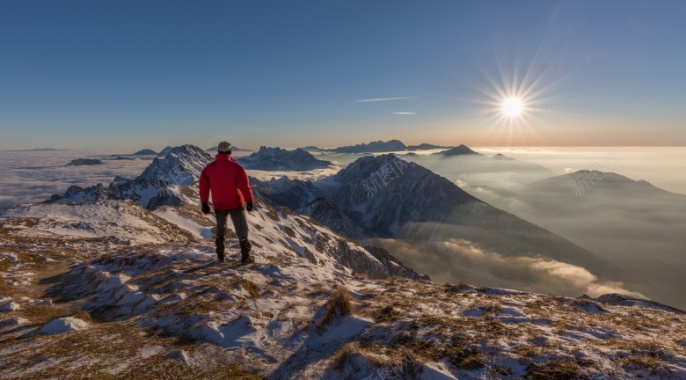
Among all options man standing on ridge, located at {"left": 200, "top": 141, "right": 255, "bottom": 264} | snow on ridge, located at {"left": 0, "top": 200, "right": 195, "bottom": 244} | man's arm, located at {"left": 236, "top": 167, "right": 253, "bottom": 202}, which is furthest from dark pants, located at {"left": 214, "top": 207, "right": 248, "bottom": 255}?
snow on ridge, located at {"left": 0, "top": 200, "right": 195, "bottom": 244}

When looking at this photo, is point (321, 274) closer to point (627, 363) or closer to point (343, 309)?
point (343, 309)

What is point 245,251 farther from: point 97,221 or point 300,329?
point 97,221

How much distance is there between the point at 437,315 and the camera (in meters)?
7.88

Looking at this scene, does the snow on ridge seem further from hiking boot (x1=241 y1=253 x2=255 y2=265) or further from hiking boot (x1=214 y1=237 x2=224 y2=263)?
hiking boot (x1=241 y1=253 x2=255 y2=265)

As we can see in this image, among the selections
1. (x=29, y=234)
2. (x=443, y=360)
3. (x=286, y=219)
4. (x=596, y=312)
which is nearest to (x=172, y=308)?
(x=443, y=360)

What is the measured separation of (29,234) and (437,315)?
40896 mm

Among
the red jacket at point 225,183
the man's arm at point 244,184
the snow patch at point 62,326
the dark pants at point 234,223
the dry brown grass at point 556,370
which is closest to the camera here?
the dry brown grass at point 556,370

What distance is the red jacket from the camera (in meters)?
11.3

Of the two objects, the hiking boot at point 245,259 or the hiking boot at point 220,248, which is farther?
the hiking boot at point 245,259

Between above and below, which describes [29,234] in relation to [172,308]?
below

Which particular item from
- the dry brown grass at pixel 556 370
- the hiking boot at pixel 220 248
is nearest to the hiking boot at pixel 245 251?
the hiking boot at pixel 220 248

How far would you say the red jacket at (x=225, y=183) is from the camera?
11336mm

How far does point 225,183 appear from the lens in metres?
11.4

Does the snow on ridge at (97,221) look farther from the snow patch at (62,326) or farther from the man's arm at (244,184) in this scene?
the snow patch at (62,326)
